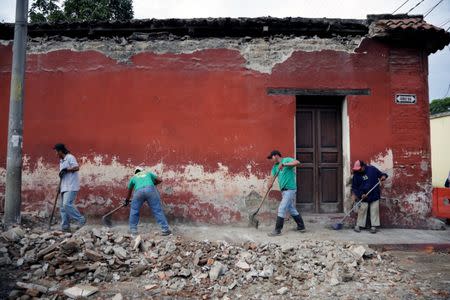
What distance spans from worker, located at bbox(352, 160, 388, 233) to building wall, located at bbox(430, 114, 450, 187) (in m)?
10.8

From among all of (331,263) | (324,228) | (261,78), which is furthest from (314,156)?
(331,263)

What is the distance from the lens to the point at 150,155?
726 centimetres

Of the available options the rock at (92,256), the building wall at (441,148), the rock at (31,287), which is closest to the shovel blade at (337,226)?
the rock at (92,256)

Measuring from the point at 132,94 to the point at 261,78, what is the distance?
272cm

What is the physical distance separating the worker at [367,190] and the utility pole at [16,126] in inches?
247

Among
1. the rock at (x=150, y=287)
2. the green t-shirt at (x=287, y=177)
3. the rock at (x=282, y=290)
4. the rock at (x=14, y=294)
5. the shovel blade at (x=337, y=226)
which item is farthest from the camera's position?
the shovel blade at (x=337, y=226)

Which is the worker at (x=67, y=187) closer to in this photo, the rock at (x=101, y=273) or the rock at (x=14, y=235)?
the rock at (x=14, y=235)

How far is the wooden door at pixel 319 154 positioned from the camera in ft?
24.5

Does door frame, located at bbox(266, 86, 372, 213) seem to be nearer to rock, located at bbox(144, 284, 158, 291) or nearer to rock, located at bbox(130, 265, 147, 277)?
rock, located at bbox(130, 265, 147, 277)

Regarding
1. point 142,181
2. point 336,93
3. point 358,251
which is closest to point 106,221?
point 142,181

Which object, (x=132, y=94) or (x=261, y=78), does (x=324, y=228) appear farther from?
(x=132, y=94)

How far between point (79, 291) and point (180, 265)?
1322 mm

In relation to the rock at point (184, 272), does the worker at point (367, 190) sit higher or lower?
higher

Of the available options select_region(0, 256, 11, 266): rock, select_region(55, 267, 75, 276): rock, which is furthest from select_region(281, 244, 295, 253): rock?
select_region(0, 256, 11, 266): rock
